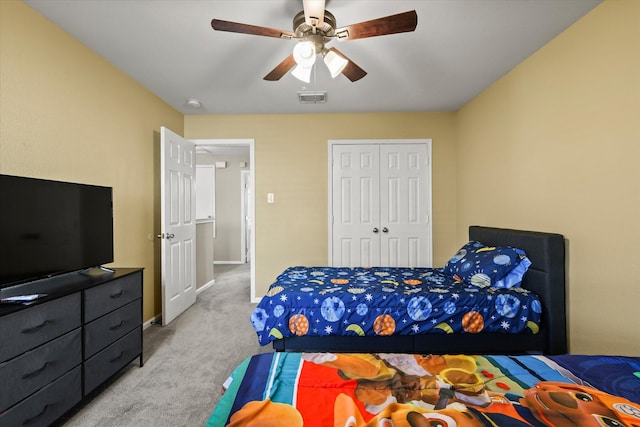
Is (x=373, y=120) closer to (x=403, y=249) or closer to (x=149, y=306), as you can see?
(x=403, y=249)

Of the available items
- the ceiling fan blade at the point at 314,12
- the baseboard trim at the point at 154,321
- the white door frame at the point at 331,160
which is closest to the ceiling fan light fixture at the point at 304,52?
the ceiling fan blade at the point at 314,12

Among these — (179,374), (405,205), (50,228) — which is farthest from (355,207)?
(50,228)

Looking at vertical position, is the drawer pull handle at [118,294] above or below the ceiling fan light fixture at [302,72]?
below

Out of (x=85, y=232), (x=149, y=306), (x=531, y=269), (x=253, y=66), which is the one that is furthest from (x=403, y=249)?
(x=85, y=232)

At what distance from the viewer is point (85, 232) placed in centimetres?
205

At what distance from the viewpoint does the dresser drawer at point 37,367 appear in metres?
1.35

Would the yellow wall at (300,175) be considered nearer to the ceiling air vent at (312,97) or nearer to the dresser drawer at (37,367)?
the ceiling air vent at (312,97)

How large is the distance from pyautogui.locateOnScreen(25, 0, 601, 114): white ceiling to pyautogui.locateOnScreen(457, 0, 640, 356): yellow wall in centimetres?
24

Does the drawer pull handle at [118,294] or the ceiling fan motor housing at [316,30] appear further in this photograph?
the drawer pull handle at [118,294]

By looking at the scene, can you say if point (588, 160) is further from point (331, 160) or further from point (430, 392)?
point (331, 160)

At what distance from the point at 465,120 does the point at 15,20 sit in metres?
4.17

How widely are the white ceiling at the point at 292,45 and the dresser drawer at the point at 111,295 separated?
1.83 m

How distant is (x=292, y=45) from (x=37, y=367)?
8.53 ft

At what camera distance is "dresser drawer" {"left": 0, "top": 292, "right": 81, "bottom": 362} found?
4.48ft
